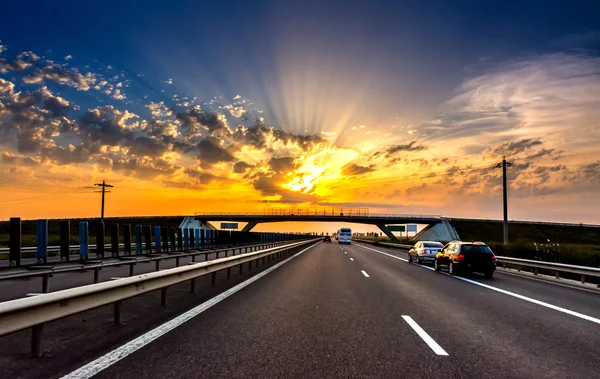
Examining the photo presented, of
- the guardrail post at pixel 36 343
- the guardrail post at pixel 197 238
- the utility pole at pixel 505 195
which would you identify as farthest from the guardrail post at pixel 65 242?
the utility pole at pixel 505 195

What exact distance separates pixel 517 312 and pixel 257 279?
7.95 meters

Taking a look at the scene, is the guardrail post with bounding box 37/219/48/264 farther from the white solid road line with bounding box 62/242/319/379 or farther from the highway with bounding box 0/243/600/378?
the white solid road line with bounding box 62/242/319/379

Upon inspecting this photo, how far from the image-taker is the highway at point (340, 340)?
469 centimetres

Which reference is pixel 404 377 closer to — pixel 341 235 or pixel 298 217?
pixel 341 235

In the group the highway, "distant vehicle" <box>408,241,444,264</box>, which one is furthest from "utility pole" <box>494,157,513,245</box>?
the highway

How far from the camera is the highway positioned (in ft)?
15.4

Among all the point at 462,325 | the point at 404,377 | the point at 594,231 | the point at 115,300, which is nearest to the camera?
the point at 404,377

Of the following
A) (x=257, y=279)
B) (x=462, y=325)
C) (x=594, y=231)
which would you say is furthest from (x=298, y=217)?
(x=462, y=325)

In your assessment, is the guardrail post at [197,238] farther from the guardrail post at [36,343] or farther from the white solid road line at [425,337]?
the guardrail post at [36,343]

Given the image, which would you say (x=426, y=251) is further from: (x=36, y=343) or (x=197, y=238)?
(x=197, y=238)

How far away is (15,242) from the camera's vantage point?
44.5 feet

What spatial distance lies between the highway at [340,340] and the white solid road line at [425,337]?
2 centimetres

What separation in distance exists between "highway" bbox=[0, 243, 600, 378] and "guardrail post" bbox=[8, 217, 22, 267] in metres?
6.70

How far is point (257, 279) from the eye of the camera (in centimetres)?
1415
